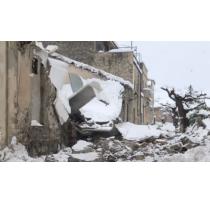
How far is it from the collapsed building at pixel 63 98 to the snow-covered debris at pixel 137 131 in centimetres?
6

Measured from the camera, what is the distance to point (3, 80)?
15.0 feet

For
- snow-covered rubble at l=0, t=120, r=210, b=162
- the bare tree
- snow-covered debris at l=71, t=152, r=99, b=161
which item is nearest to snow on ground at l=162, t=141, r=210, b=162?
snow-covered rubble at l=0, t=120, r=210, b=162

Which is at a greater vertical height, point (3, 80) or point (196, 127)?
point (3, 80)

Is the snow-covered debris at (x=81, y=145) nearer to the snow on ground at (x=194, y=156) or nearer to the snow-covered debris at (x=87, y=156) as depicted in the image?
the snow-covered debris at (x=87, y=156)

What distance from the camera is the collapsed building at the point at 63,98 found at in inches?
183

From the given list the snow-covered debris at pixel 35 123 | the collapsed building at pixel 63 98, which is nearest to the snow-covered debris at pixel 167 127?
the collapsed building at pixel 63 98

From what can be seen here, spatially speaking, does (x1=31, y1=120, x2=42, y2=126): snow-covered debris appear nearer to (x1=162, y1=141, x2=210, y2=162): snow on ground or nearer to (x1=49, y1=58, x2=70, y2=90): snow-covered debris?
(x1=49, y1=58, x2=70, y2=90): snow-covered debris

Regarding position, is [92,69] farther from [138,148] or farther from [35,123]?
[138,148]

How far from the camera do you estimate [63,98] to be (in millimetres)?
4699
